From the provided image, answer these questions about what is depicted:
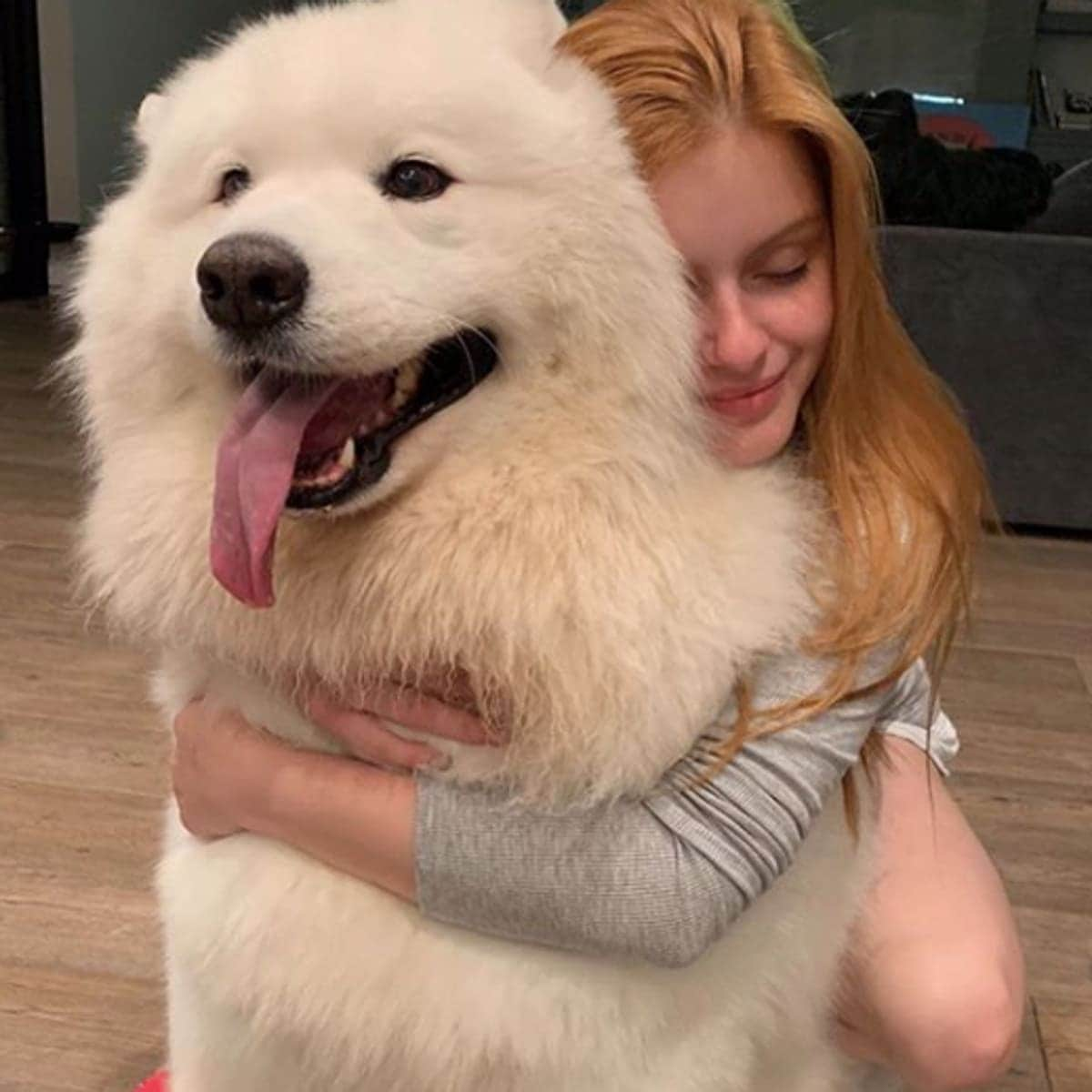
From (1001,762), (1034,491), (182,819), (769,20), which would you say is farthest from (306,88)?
(1034,491)

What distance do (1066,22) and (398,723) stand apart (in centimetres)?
705

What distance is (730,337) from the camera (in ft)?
3.62

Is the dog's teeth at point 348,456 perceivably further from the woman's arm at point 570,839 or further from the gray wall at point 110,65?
the gray wall at point 110,65

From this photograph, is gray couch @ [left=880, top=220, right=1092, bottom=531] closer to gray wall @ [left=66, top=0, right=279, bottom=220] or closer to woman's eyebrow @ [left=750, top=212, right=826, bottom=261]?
woman's eyebrow @ [left=750, top=212, right=826, bottom=261]

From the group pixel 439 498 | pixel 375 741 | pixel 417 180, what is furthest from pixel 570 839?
pixel 417 180

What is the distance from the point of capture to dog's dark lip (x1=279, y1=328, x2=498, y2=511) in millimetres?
963

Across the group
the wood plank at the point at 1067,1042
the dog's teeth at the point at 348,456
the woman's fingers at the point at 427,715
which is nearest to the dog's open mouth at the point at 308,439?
the dog's teeth at the point at 348,456

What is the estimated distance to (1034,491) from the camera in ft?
11.2

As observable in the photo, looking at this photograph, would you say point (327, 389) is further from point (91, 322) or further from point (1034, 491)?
point (1034, 491)

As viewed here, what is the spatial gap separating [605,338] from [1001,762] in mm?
1568

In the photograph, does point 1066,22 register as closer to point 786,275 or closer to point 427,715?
point 786,275

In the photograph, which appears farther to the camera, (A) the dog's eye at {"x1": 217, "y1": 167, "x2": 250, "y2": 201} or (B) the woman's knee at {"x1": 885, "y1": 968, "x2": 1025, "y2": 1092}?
(B) the woman's knee at {"x1": 885, "y1": 968, "x2": 1025, "y2": 1092}

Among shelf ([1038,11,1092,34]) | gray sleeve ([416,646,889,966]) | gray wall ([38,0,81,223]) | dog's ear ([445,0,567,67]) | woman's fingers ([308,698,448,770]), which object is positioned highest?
dog's ear ([445,0,567,67])

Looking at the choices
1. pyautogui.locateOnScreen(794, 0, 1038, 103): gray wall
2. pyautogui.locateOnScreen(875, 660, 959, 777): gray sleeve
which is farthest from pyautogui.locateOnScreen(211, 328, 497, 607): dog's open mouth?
pyautogui.locateOnScreen(794, 0, 1038, 103): gray wall
